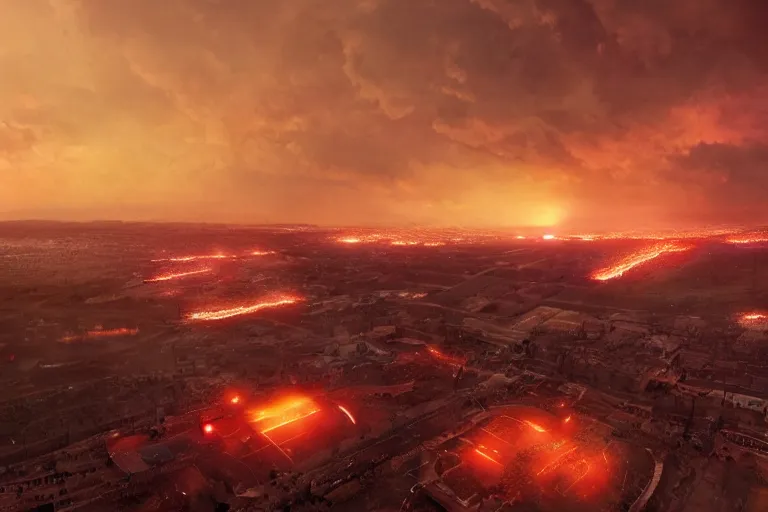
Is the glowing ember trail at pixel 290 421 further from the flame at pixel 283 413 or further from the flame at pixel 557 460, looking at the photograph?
the flame at pixel 557 460

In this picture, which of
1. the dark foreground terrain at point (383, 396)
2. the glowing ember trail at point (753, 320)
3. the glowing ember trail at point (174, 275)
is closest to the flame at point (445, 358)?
the dark foreground terrain at point (383, 396)

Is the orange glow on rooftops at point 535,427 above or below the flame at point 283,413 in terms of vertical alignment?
above

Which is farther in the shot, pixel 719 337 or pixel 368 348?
pixel 719 337

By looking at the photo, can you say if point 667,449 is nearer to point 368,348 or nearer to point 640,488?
point 640,488

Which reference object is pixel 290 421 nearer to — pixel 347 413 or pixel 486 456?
pixel 347 413

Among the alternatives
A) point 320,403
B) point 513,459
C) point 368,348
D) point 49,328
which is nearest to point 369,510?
point 513,459

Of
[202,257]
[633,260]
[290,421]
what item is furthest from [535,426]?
[202,257]
